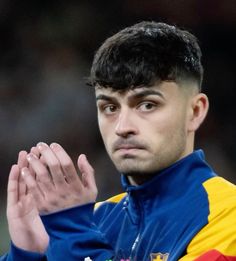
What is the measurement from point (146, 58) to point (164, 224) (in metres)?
0.40

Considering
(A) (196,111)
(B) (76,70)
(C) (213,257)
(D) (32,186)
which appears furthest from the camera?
(B) (76,70)

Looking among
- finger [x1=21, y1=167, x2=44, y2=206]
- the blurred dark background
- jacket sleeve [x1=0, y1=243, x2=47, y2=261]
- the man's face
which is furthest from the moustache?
the blurred dark background

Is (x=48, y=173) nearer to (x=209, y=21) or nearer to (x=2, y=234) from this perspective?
(x=2, y=234)

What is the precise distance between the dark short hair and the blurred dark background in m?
2.07

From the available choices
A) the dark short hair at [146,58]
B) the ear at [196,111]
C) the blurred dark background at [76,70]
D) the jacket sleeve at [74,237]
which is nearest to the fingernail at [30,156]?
the jacket sleeve at [74,237]

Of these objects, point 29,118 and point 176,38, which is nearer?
point 176,38

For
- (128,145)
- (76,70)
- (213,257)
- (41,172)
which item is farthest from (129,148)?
(76,70)

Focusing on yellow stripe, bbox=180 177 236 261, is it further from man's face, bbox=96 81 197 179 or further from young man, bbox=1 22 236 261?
man's face, bbox=96 81 197 179

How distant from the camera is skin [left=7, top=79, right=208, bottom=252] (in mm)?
1897

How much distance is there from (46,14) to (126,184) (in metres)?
2.63

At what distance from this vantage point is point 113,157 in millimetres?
1969

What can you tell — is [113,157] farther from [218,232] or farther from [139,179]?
[218,232]

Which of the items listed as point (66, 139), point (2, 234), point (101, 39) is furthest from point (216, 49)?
point (2, 234)

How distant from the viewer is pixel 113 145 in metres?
1.96
